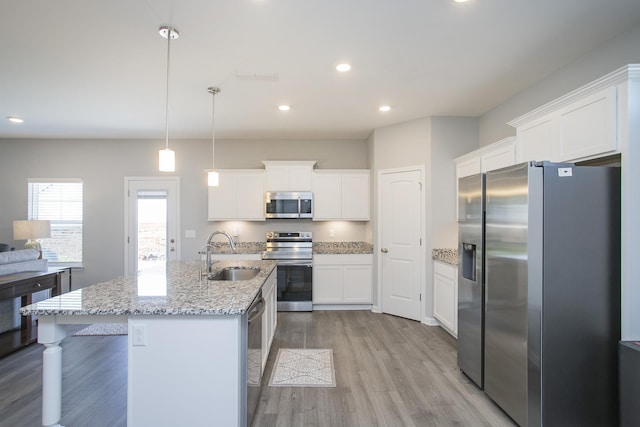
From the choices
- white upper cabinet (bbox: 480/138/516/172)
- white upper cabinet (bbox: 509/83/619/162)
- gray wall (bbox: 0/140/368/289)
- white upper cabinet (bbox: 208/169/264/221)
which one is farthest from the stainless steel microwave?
white upper cabinet (bbox: 509/83/619/162)

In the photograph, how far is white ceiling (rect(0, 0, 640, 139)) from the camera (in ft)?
6.77

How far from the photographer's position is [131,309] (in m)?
1.74

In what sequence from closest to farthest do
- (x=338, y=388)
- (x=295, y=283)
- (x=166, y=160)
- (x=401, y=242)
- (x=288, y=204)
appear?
1. (x=166, y=160)
2. (x=338, y=388)
3. (x=401, y=242)
4. (x=295, y=283)
5. (x=288, y=204)

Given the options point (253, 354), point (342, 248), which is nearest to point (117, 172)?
point (342, 248)

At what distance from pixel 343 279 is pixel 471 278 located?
240cm

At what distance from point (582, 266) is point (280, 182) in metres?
3.86

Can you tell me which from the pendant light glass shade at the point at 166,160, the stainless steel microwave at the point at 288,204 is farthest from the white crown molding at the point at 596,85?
the stainless steel microwave at the point at 288,204

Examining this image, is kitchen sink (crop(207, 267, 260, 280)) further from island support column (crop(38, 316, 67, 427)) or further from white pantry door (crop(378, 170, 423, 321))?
white pantry door (crop(378, 170, 423, 321))

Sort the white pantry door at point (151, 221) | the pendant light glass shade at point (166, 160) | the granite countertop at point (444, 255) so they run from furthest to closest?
the white pantry door at point (151, 221), the granite countertop at point (444, 255), the pendant light glass shade at point (166, 160)

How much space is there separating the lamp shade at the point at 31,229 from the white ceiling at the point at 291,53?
163cm

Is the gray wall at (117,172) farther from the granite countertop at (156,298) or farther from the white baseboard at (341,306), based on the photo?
the granite countertop at (156,298)

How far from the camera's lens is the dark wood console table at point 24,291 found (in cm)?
314

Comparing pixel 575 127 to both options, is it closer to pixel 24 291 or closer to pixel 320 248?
pixel 320 248

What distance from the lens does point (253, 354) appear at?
2096 mm
